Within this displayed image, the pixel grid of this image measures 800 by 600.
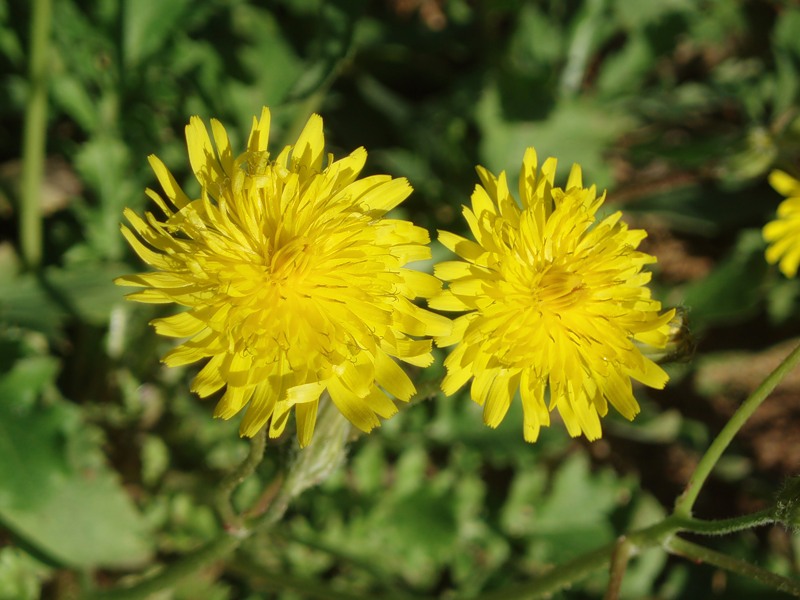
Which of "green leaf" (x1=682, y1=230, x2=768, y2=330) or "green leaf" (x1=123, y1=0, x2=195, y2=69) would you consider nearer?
A: "green leaf" (x1=123, y1=0, x2=195, y2=69)

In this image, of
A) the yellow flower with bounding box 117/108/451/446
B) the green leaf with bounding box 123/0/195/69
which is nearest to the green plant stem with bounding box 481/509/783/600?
the yellow flower with bounding box 117/108/451/446

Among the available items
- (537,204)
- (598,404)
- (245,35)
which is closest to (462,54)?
(245,35)

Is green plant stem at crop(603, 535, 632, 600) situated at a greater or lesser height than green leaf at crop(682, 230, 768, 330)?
lesser

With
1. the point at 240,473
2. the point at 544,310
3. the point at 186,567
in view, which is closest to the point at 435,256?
the point at 544,310

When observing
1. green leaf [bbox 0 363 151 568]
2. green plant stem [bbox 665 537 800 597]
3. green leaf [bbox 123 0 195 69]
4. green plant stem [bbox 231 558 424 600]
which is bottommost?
green plant stem [bbox 231 558 424 600]

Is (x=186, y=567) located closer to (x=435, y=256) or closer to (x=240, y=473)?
(x=240, y=473)

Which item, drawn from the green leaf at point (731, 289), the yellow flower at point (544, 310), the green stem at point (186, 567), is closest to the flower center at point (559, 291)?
the yellow flower at point (544, 310)

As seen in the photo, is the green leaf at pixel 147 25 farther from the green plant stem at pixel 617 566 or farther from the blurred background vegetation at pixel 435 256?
the green plant stem at pixel 617 566

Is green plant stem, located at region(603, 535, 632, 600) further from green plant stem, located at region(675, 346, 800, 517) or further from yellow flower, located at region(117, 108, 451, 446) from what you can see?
yellow flower, located at region(117, 108, 451, 446)
